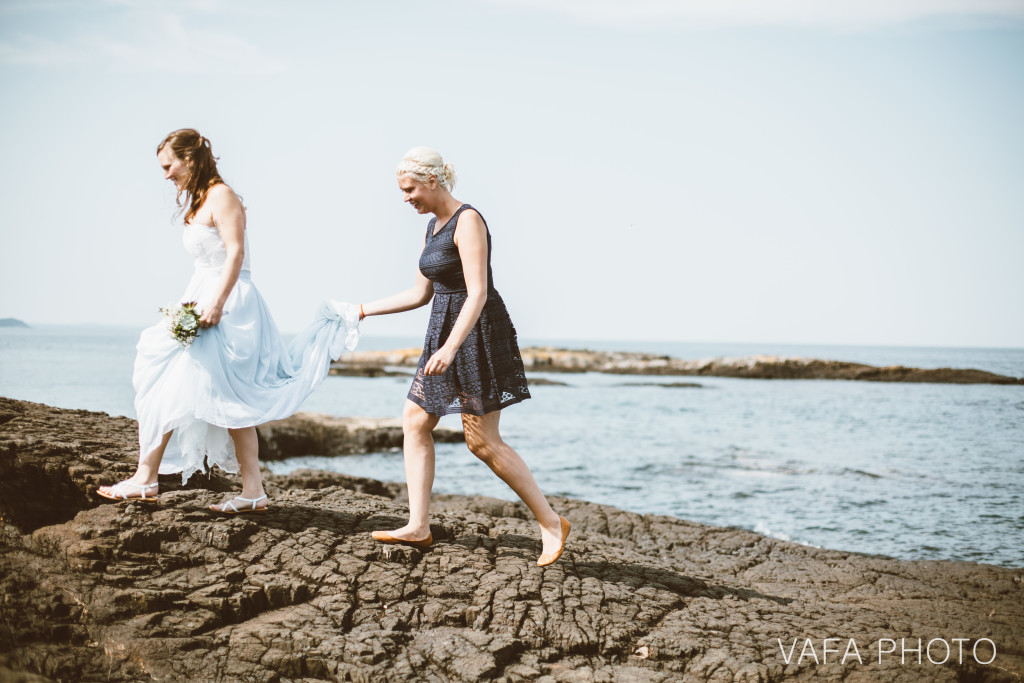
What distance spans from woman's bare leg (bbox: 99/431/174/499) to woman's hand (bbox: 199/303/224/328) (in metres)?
0.64

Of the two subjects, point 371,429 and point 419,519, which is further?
point 371,429

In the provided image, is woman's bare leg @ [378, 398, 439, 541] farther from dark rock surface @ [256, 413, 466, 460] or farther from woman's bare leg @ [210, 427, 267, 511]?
dark rock surface @ [256, 413, 466, 460]

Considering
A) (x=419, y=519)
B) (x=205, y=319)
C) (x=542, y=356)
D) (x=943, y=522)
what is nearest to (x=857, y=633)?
(x=419, y=519)

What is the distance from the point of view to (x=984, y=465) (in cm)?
→ 1548

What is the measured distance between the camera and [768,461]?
53.8 ft

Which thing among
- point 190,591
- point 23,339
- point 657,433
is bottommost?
point 657,433

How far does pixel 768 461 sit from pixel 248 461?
1432cm

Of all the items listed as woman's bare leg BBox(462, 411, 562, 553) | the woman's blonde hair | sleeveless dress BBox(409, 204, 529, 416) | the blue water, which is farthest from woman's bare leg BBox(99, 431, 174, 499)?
the blue water

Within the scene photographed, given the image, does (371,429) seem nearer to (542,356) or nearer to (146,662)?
(146,662)

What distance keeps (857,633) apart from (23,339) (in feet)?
40.4

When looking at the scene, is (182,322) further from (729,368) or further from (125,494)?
(729,368)

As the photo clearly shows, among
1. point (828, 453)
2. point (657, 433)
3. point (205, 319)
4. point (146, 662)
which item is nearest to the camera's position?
point (146, 662)

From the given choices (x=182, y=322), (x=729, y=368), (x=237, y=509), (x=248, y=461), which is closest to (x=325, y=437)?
(x=237, y=509)

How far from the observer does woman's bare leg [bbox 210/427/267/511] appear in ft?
13.4
